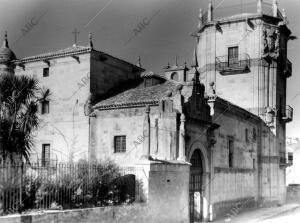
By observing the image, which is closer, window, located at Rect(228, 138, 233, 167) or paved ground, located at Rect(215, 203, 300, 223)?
paved ground, located at Rect(215, 203, 300, 223)

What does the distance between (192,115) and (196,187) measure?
3.91m

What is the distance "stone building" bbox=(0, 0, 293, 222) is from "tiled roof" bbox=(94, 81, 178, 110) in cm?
7

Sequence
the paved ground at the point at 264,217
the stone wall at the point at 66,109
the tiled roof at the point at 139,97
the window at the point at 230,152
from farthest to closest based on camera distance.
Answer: the window at the point at 230,152, the stone wall at the point at 66,109, the paved ground at the point at 264,217, the tiled roof at the point at 139,97

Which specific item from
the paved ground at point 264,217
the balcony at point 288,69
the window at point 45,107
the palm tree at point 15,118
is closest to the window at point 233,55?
the balcony at point 288,69

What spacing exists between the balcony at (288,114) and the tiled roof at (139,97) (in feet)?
43.6

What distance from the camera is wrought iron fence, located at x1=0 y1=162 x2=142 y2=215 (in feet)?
45.5

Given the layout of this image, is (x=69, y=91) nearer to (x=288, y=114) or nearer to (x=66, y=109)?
(x=66, y=109)

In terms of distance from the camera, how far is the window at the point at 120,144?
2537 cm

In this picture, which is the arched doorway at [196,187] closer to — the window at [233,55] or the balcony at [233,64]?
the balcony at [233,64]

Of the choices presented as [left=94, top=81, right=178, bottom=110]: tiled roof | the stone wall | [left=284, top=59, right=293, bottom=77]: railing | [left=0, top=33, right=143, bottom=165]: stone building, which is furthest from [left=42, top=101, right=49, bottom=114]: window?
[left=284, top=59, right=293, bottom=77]: railing

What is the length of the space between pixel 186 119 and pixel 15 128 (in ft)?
27.5

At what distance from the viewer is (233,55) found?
35750mm


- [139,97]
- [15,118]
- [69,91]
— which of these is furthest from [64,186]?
[69,91]

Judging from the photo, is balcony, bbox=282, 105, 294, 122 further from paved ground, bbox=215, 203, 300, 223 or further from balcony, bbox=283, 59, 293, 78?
paved ground, bbox=215, 203, 300, 223
